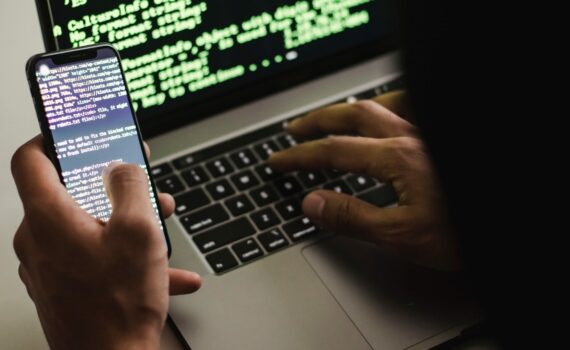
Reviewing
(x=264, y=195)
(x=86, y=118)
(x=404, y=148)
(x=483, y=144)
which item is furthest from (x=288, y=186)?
(x=483, y=144)

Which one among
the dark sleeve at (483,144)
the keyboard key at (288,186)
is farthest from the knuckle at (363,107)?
the dark sleeve at (483,144)

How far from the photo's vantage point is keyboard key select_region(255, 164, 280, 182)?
789 millimetres

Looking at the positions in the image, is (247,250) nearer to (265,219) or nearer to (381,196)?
(265,219)

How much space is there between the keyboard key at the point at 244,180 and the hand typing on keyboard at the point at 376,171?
3 centimetres

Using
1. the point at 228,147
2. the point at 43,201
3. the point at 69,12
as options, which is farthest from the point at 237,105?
the point at 43,201

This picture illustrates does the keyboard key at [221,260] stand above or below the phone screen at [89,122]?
below

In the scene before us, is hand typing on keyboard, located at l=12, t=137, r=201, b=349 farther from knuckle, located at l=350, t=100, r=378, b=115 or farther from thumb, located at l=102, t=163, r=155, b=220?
knuckle, located at l=350, t=100, r=378, b=115

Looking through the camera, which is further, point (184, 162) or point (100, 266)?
point (184, 162)

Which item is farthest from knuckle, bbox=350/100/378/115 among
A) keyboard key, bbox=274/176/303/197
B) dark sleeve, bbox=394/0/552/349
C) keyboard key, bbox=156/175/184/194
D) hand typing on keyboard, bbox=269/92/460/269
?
dark sleeve, bbox=394/0/552/349

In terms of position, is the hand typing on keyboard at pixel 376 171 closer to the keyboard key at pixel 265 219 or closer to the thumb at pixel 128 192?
the keyboard key at pixel 265 219

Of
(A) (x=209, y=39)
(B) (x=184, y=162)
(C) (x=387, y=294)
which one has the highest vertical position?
(A) (x=209, y=39)

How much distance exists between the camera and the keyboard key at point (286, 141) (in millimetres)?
833

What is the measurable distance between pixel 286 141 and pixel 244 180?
8cm

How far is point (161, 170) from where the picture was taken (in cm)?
79
